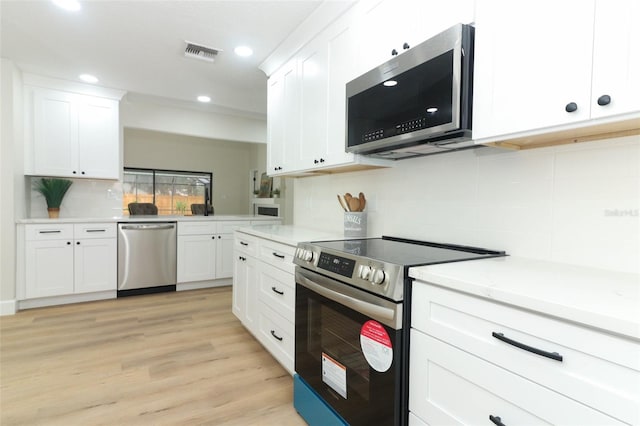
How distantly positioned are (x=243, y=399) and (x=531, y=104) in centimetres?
201

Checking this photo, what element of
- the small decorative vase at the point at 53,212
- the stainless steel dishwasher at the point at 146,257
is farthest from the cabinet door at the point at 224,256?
the small decorative vase at the point at 53,212

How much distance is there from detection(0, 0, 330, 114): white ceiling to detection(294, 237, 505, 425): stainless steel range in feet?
5.82

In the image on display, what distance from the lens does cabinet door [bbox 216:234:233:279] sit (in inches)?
178

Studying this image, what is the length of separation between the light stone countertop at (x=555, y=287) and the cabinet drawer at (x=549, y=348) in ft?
0.10

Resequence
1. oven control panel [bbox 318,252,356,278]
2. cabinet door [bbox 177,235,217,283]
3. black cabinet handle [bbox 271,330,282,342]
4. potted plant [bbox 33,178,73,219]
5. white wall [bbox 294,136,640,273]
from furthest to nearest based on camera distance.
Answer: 1. cabinet door [bbox 177,235,217,283]
2. potted plant [bbox 33,178,73,219]
3. black cabinet handle [bbox 271,330,282,342]
4. oven control panel [bbox 318,252,356,278]
5. white wall [bbox 294,136,640,273]

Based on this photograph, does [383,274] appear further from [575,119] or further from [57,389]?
[57,389]

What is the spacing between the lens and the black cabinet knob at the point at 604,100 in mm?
943

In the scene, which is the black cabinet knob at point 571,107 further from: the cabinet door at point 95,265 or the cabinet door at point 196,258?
the cabinet door at point 95,265

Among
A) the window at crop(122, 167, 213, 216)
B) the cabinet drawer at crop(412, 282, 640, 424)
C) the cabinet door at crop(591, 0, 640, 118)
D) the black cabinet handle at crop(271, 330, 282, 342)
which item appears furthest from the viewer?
the window at crop(122, 167, 213, 216)

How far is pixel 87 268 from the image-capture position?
3732 millimetres

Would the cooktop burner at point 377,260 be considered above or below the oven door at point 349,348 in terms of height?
above

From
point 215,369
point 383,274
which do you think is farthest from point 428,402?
point 215,369

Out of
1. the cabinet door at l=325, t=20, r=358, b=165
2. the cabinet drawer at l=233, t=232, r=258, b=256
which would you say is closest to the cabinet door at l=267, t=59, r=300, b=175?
the cabinet door at l=325, t=20, r=358, b=165

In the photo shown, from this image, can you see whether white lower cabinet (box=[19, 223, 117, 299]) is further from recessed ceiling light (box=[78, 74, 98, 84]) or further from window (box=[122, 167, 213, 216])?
window (box=[122, 167, 213, 216])
